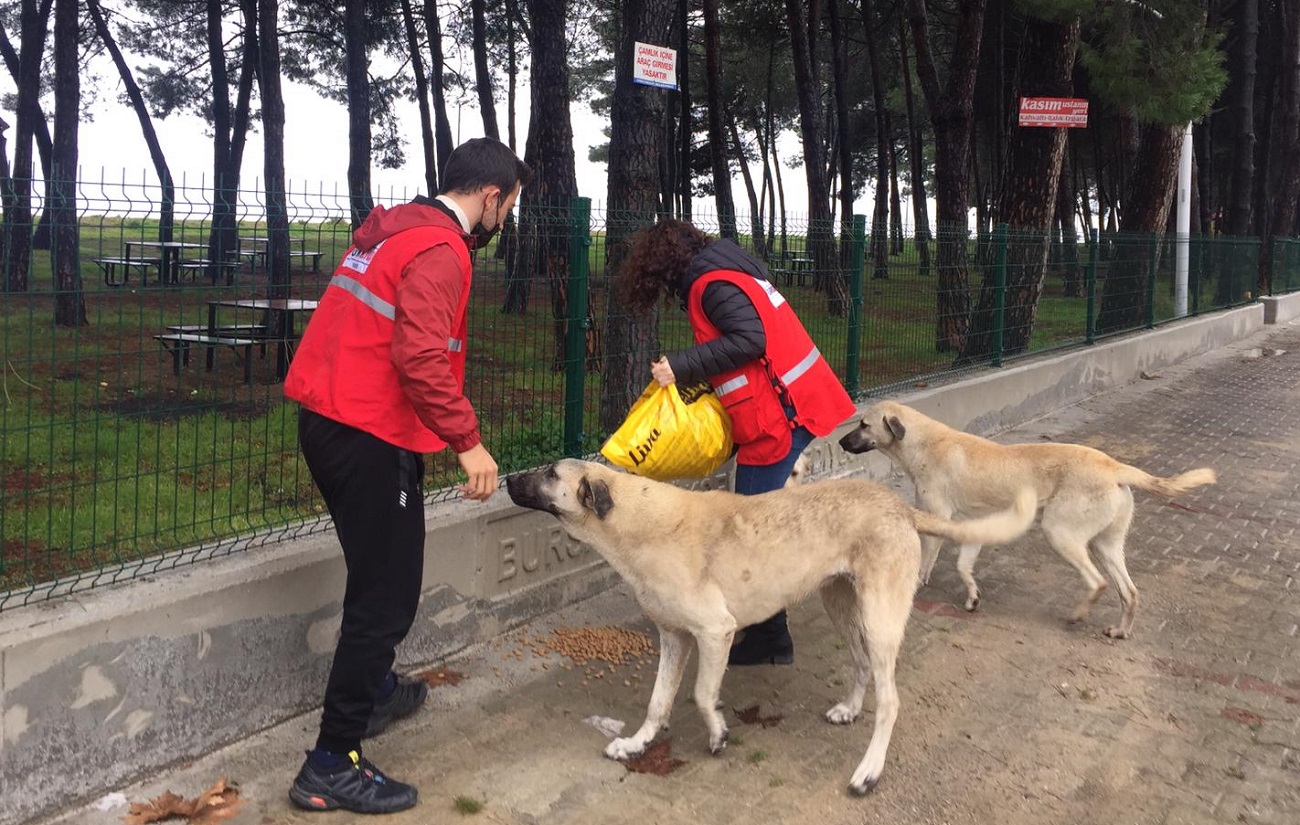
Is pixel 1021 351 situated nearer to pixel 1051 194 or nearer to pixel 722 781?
pixel 1051 194

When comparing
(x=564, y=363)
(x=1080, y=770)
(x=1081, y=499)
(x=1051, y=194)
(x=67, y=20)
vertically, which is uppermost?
(x=67, y=20)

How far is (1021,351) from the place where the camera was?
485 inches

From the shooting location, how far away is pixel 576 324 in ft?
20.1

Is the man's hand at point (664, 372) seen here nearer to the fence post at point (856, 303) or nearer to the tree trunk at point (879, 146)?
the fence post at point (856, 303)

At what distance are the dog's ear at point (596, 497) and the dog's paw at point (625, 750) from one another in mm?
885

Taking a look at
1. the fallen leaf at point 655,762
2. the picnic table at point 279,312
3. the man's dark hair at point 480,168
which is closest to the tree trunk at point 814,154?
the picnic table at point 279,312

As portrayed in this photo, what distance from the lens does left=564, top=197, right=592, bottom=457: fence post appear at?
6047 mm

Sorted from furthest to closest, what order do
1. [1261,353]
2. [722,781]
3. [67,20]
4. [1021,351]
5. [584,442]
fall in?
1. [1261,353]
2. [67,20]
3. [1021,351]
4. [584,442]
5. [722,781]

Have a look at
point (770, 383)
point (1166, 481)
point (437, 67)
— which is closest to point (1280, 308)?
point (437, 67)

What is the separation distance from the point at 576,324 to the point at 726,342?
164cm

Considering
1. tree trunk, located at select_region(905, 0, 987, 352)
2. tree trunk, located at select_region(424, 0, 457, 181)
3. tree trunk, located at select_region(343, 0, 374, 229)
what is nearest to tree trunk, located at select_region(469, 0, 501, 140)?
tree trunk, located at select_region(424, 0, 457, 181)

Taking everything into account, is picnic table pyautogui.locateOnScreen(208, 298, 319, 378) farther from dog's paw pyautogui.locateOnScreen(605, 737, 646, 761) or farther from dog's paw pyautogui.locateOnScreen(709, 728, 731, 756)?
dog's paw pyautogui.locateOnScreen(709, 728, 731, 756)

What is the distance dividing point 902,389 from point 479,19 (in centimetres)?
1862

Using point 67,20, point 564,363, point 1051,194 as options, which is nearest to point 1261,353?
point 1051,194
